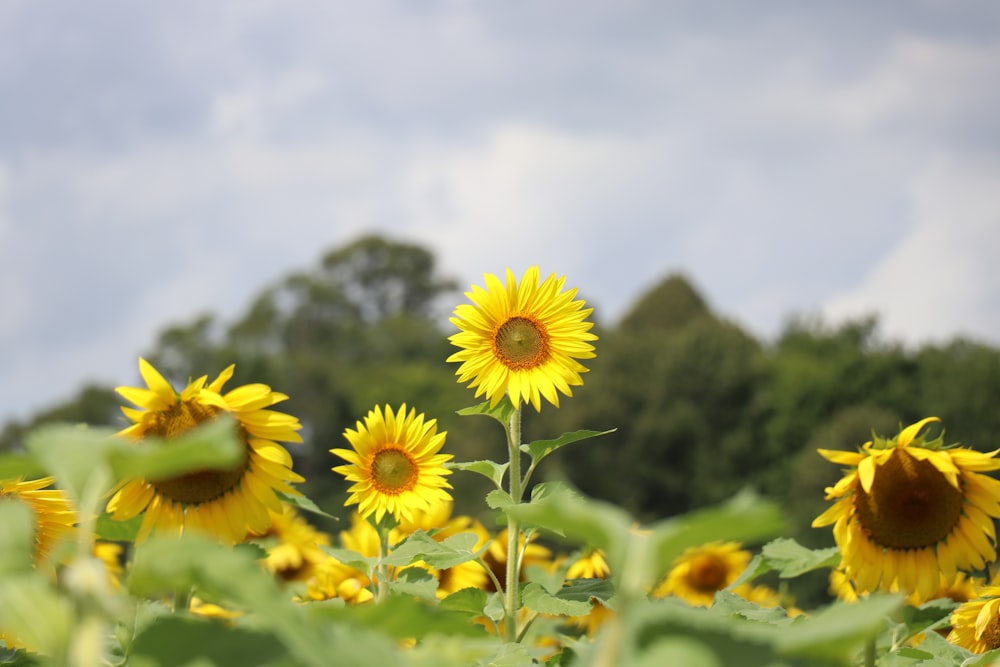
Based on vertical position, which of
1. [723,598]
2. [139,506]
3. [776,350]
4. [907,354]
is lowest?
[723,598]

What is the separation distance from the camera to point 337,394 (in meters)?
61.2

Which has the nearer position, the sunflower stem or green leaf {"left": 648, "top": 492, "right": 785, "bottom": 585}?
green leaf {"left": 648, "top": 492, "right": 785, "bottom": 585}

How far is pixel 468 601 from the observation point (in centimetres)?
265

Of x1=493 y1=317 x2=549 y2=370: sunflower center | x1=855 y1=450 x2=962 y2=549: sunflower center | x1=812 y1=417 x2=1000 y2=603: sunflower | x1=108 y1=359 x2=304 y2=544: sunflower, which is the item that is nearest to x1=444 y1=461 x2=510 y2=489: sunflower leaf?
x1=493 y1=317 x2=549 y2=370: sunflower center

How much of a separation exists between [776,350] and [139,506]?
181ft

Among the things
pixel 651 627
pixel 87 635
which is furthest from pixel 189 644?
pixel 651 627

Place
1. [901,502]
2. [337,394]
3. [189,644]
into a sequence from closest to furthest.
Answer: [189,644], [901,502], [337,394]

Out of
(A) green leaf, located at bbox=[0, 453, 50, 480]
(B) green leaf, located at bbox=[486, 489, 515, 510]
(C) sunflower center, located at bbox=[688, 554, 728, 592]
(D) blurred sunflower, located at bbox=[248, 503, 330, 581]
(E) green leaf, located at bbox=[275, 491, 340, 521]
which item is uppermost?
(C) sunflower center, located at bbox=[688, 554, 728, 592]

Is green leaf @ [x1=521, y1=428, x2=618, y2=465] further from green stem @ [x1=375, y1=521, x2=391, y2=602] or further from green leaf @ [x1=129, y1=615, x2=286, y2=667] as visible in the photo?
green leaf @ [x1=129, y1=615, x2=286, y2=667]

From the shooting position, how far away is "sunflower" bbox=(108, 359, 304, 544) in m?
2.35

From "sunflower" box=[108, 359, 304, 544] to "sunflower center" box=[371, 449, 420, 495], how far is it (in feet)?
2.77

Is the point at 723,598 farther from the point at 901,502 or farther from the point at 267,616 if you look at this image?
the point at 267,616

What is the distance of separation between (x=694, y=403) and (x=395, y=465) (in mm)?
42924

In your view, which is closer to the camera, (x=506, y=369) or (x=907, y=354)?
(x=506, y=369)
